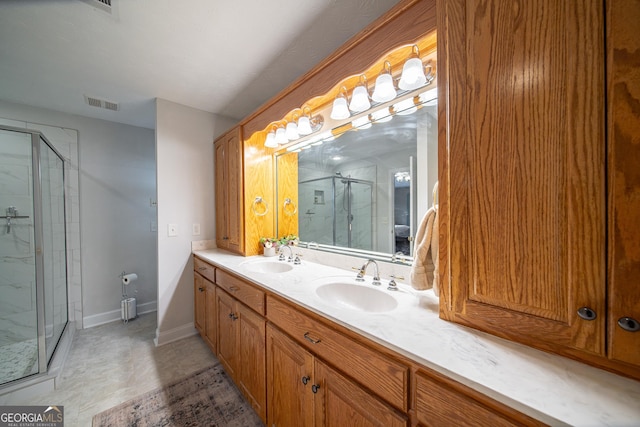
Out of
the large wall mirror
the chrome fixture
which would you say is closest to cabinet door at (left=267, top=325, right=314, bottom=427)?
the large wall mirror

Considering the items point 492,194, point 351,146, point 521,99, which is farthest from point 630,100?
point 351,146

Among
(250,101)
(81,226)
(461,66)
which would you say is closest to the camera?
(461,66)

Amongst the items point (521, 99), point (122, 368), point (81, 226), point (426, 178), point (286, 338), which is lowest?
point (122, 368)

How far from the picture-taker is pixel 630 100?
47cm

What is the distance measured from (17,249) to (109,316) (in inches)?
43.4

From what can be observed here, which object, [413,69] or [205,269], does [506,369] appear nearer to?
[413,69]

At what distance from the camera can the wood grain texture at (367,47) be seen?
825mm

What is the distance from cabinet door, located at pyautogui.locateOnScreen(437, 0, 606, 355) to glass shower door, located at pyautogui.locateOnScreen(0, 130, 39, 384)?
112 inches

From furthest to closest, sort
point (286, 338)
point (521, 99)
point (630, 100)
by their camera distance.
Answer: point (286, 338) → point (521, 99) → point (630, 100)

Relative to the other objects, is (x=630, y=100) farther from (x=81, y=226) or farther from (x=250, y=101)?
(x=81, y=226)

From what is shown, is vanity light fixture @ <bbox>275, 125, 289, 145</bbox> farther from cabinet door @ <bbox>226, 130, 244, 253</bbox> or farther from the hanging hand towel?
the hanging hand towel

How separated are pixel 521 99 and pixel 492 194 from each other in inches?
10.4

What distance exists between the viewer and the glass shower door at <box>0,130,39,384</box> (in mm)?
1739

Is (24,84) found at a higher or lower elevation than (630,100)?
higher
